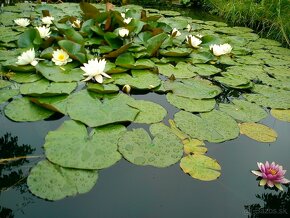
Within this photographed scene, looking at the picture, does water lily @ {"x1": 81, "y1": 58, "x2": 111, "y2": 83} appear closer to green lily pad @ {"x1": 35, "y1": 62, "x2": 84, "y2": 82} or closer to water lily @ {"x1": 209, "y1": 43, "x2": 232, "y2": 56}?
green lily pad @ {"x1": 35, "y1": 62, "x2": 84, "y2": 82}

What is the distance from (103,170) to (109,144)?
199 millimetres

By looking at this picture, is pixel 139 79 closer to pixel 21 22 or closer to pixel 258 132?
pixel 258 132

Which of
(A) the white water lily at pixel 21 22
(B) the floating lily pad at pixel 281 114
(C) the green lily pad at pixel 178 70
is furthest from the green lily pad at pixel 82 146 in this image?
(A) the white water lily at pixel 21 22

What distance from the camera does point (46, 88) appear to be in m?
2.34

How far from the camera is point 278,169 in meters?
1.68

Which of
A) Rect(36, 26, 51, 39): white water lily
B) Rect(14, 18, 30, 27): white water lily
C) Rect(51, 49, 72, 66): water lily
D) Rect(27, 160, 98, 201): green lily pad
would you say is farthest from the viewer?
Rect(14, 18, 30, 27): white water lily

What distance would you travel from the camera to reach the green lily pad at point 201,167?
1664mm

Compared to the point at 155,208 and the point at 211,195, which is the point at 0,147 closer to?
the point at 155,208

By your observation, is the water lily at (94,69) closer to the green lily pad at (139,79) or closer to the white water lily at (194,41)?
the green lily pad at (139,79)

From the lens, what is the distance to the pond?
1.46 m

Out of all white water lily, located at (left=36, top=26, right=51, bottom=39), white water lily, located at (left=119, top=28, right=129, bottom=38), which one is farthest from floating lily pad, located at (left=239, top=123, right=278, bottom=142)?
white water lily, located at (left=36, top=26, right=51, bottom=39)

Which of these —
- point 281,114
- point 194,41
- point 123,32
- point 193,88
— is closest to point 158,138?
point 193,88

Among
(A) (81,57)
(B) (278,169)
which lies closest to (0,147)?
(A) (81,57)

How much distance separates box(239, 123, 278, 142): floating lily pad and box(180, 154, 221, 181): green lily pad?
48 cm
